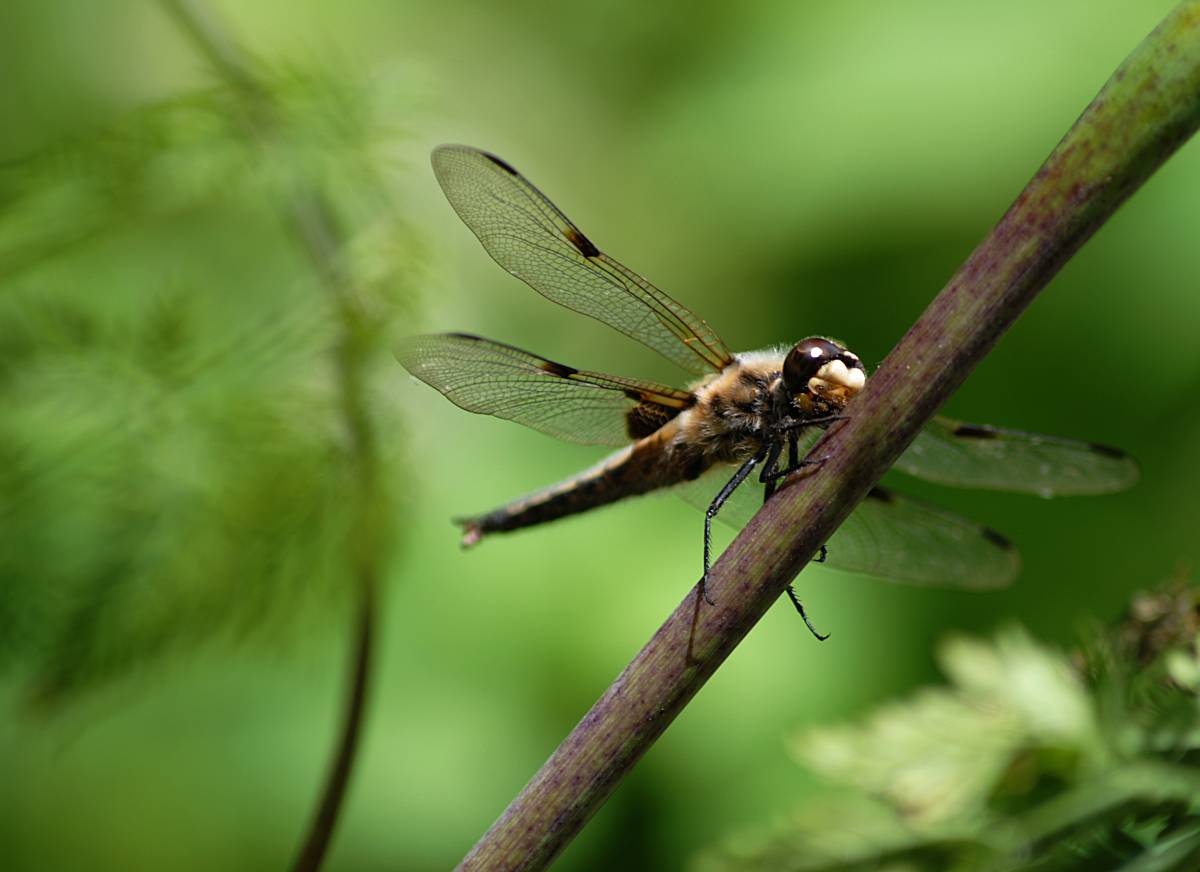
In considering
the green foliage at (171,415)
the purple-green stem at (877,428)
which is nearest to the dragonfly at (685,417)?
the green foliage at (171,415)

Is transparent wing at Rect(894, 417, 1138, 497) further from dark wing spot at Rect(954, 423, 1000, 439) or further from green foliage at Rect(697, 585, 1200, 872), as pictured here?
green foliage at Rect(697, 585, 1200, 872)

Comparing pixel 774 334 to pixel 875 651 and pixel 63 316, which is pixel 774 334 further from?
pixel 63 316

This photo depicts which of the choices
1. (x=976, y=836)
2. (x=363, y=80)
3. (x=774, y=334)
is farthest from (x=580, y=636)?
(x=976, y=836)

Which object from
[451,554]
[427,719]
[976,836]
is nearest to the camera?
[976,836]

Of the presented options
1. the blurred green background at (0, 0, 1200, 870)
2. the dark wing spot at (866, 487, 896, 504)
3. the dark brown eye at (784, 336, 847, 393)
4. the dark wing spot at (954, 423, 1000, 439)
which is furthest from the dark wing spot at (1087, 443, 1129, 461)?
the blurred green background at (0, 0, 1200, 870)

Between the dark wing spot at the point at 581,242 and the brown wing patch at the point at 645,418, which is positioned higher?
the dark wing spot at the point at 581,242

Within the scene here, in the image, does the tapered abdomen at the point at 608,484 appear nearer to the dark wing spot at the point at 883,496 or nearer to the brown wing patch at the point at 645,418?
the brown wing patch at the point at 645,418

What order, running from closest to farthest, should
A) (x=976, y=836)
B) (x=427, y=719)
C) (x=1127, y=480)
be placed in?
(x=976, y=836) → (x=1127, y=480) → (x=427, y=719)
